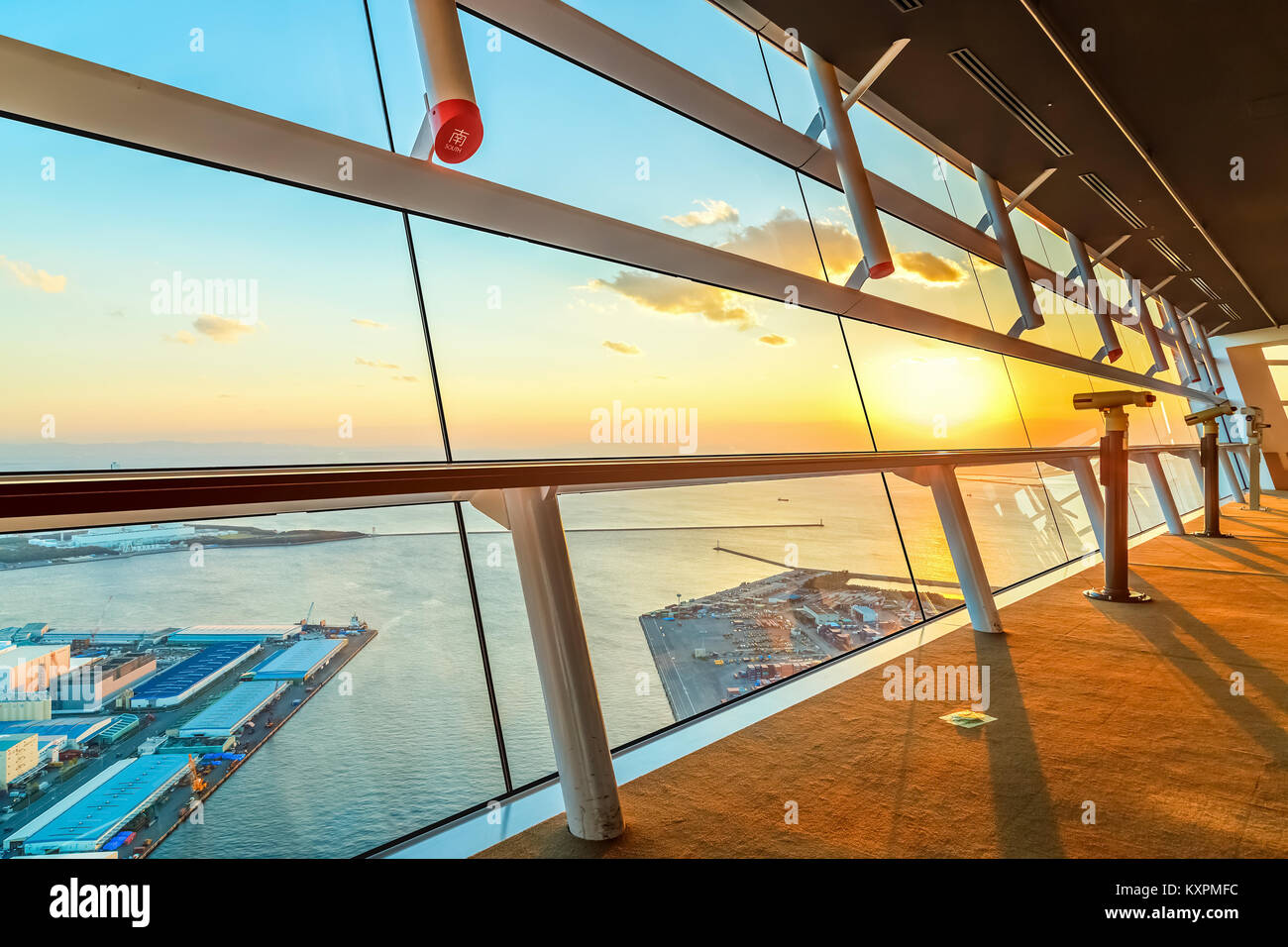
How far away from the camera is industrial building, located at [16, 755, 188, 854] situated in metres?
1.44

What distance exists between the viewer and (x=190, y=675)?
1.72 metres

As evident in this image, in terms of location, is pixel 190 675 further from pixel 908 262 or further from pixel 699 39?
pixel 908 262

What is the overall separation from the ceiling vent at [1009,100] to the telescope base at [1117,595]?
4.11 meters

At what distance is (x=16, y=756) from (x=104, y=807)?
0.21 m

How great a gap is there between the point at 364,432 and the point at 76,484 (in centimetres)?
140

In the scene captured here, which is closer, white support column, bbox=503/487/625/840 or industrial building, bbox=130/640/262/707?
industrial building, bbox=130/640/262/707

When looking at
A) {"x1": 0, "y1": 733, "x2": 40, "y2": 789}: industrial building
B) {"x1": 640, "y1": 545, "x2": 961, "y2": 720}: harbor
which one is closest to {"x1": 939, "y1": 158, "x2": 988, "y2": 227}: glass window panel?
{"x1": 640, "y1": 545, "x2": 961, "y2": 720}: harbor

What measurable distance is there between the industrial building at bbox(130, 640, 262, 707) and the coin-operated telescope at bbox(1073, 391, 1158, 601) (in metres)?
5.32

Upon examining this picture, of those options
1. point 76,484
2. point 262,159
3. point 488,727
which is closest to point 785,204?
point 262,159

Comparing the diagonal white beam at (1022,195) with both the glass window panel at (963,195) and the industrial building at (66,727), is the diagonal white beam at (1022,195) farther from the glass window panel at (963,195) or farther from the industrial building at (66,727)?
the industrial building at (66,727)

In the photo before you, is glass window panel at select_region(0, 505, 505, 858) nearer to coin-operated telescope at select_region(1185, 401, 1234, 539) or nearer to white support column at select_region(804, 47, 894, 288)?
white support column at select_region(804, 47, 894, 288)

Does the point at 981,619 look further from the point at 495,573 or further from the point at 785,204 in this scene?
the point at 785,204

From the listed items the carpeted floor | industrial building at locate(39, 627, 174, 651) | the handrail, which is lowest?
the carpeted floor

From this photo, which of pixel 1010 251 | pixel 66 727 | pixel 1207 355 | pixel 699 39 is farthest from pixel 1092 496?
pixel 1207 355
